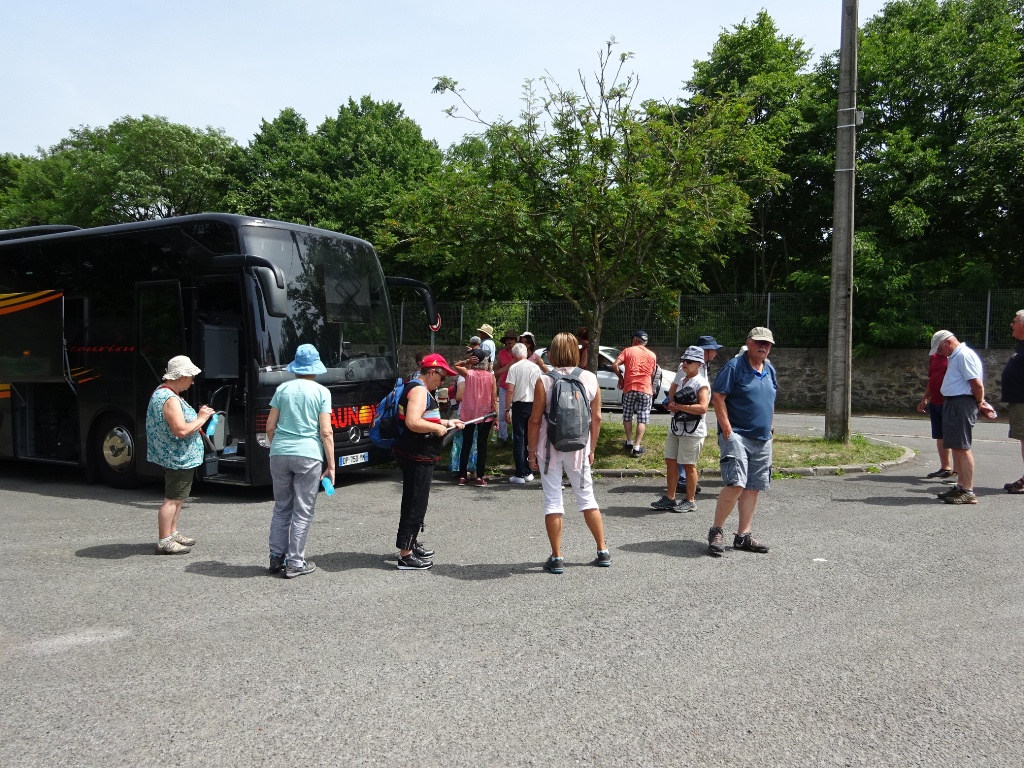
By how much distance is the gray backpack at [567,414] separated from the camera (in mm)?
6004

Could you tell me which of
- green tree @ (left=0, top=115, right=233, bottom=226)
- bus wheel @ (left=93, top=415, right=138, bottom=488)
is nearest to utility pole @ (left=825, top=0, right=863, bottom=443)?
bus wheel @ (left=93, top=415, right=138, bottom=488)

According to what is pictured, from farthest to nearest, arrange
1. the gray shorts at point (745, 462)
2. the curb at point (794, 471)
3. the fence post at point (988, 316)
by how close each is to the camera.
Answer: the fence post at point (988, 316) < the curb at point (794, 471) < the gray shorts at point (745, 462)

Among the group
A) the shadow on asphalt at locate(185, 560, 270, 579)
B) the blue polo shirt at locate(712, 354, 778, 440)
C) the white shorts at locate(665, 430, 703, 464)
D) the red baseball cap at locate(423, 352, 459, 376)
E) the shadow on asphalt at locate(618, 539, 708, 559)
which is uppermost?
the red baseball cap at locate(423, 352, 459, 376)

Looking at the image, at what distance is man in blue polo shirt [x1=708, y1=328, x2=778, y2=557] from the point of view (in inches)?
255

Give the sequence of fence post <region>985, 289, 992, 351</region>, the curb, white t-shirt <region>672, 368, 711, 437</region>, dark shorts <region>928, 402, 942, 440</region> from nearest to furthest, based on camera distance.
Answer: white t-shirt <region>672, 368, 711, 437</region> → dark shorts <region>928, 402, 942, 440</region> → the curb → fence post <region>985, 289, 992, 351</region>

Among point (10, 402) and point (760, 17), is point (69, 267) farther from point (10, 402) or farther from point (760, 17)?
point (760, 17)

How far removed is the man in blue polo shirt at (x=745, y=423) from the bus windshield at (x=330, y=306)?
5.26m

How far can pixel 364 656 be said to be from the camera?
4.47 metres

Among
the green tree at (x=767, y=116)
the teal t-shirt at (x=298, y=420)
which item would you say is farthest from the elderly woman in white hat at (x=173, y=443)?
the green tree at (x=767, y=116)

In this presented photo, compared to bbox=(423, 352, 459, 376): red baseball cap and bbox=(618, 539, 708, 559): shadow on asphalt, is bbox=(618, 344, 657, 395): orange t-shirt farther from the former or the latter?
bbox=(423, 352, 459, 376): red baseball cap

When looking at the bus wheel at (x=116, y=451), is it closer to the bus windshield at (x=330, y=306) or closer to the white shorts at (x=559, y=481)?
the bus windshield at (x=330, y=306)

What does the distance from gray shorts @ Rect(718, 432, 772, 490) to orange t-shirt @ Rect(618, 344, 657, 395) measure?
509 centimetres

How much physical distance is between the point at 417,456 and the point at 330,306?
4.50m

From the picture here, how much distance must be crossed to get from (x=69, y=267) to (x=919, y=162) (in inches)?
827
